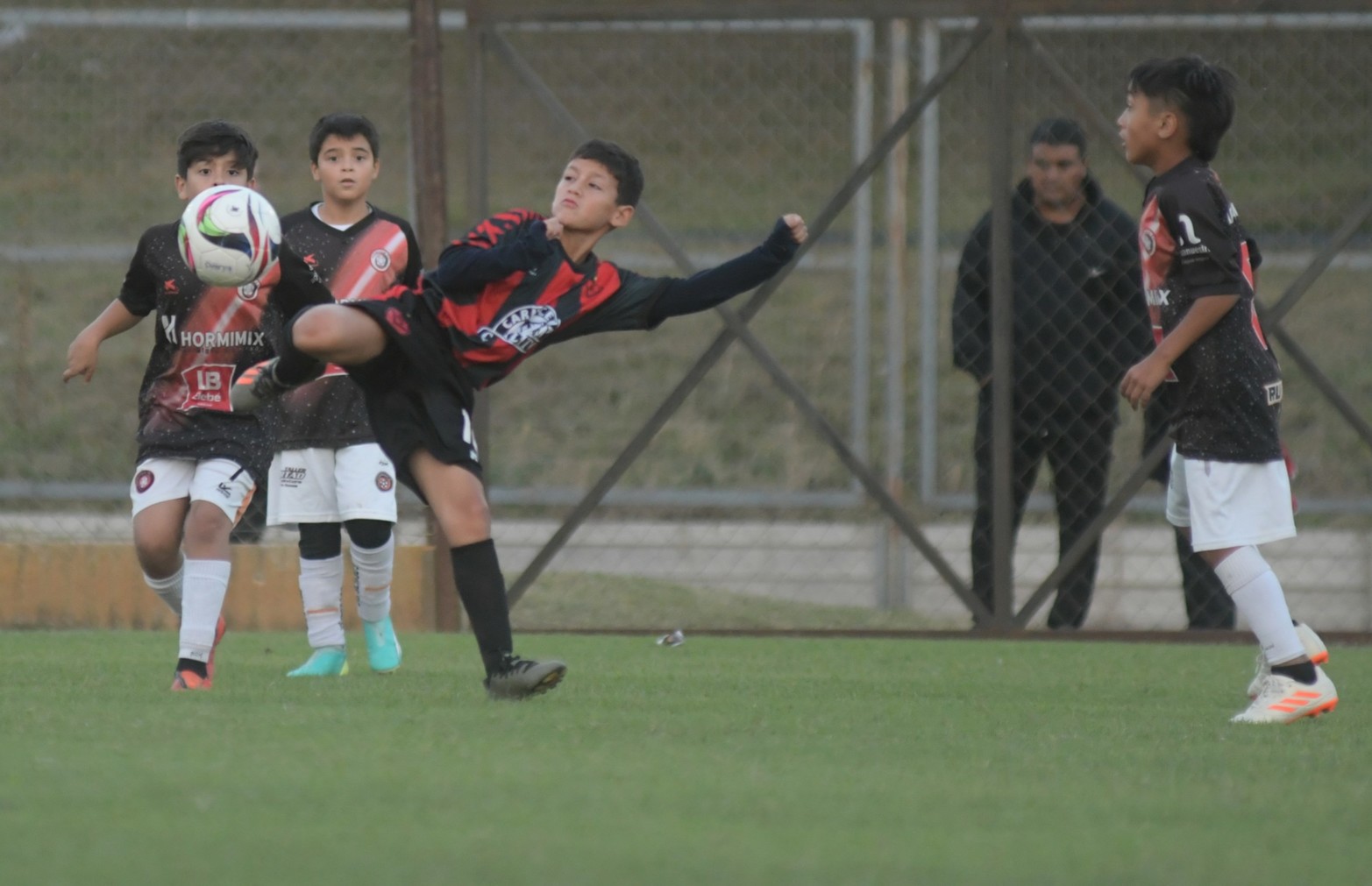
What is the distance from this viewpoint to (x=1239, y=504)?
4.39 m

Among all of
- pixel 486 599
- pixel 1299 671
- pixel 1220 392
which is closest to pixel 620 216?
pixel 486 599

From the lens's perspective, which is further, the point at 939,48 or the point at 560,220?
the point at 939,48

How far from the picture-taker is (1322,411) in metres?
12.7

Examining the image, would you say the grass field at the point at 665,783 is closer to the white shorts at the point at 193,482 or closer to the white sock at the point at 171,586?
the white sock at the point at 171,586

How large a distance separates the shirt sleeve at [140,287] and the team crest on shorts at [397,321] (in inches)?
36.2

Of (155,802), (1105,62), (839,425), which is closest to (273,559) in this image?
(155,802)

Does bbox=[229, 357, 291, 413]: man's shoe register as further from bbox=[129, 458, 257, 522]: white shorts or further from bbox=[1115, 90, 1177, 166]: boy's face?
bbox=[1115, 90, 1177, 166]: boy's face

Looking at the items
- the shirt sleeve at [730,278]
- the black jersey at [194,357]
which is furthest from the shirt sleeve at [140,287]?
the shirt sleeve at [730,278]

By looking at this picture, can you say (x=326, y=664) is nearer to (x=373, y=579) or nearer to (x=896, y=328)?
(x=373, y=579)

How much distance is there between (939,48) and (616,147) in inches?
319

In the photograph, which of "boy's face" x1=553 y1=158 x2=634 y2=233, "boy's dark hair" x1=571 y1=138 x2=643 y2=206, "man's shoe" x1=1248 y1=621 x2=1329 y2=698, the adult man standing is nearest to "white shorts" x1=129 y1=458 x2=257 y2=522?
"boy's face" x1=553 y1=158 x2=634 y2=233

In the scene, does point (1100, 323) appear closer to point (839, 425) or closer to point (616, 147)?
point (616, 147)

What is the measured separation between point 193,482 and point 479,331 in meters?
0.94

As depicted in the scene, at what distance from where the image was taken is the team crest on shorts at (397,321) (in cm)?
442
